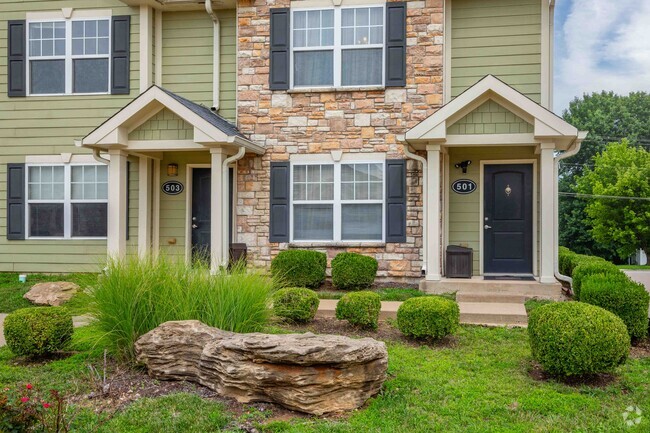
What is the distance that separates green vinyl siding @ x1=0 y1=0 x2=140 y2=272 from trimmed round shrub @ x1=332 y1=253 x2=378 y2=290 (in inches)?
164

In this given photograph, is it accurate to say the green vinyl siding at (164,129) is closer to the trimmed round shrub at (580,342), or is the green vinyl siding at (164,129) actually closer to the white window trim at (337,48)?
the white window trim at (337,48)

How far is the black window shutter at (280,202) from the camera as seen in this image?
953 cm

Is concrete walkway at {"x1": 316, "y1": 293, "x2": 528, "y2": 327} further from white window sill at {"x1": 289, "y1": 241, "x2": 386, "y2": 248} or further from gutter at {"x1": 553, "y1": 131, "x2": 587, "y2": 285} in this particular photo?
white window sill at {"x1": 289, "y1": 241, "x2": 386, "y2": 248}

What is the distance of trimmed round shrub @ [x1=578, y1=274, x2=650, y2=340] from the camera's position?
5438mm

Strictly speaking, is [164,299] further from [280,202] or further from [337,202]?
[337,202]

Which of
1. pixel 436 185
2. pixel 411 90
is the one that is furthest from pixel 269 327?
pixel 411 90

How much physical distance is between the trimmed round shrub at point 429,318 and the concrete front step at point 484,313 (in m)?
1.30

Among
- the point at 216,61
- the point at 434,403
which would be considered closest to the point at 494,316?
the point at 434,403

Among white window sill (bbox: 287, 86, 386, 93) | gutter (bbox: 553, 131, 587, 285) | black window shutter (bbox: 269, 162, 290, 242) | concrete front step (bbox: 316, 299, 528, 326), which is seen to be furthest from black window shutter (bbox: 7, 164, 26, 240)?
gutter (bbox: 553, 131, 587, 285)

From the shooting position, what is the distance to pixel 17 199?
1026 centimetres

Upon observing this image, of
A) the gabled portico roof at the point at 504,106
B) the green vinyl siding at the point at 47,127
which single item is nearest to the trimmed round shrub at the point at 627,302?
the gabled portico roof at the point at 504,106

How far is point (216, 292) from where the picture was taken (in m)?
4.92

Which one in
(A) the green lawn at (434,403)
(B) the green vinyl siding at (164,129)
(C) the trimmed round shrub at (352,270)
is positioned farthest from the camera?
(B) the green vinyl siding at (164,129)

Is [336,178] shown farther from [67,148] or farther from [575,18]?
[575,18]
